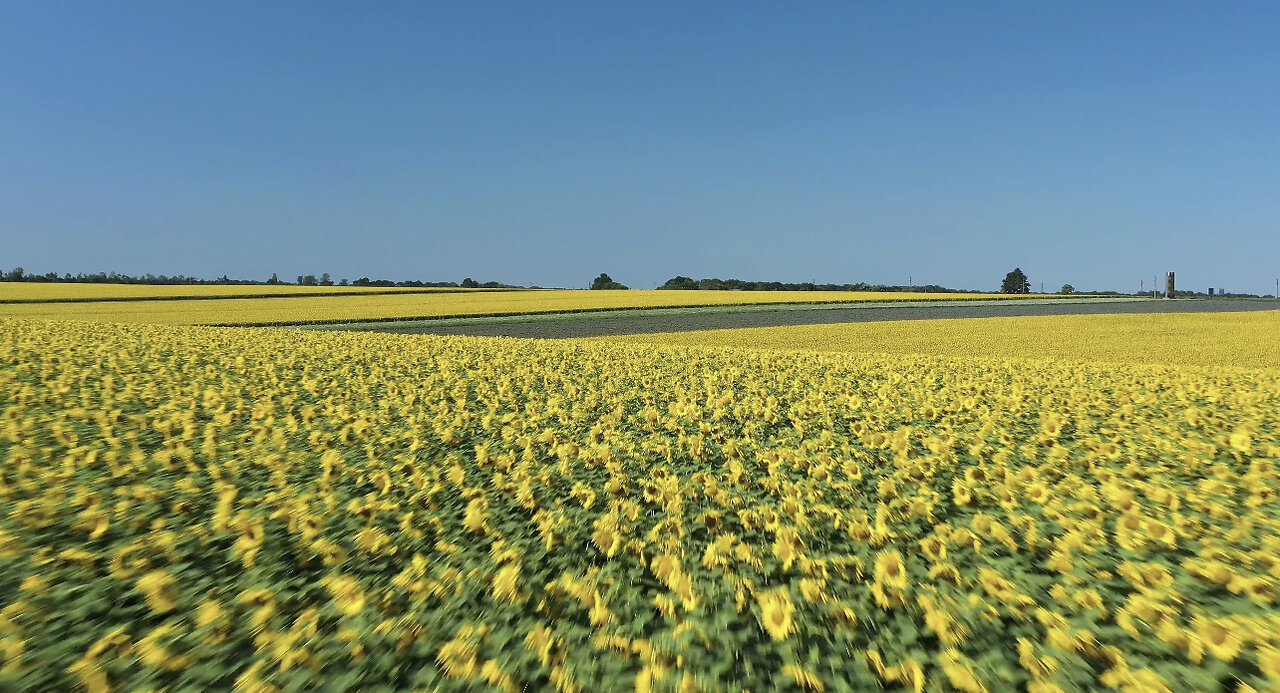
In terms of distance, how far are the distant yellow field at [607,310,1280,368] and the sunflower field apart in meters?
15.8

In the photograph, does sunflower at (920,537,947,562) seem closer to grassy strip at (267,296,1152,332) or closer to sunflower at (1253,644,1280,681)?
sunflower at (1253,644,1280,681)

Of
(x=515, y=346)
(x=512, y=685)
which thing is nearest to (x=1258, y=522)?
(x=512, y=685)

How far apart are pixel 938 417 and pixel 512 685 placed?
7.56 metres

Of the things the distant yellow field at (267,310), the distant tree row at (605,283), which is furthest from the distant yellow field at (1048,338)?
the distant tree row at (605,283)

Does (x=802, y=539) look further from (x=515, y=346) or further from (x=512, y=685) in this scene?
(x=515, y=346)

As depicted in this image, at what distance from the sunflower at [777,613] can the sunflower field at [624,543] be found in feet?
0.05

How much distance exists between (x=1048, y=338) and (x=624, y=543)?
3191 cm

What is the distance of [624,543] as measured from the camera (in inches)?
180

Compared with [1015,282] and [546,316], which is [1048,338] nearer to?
[546,316]

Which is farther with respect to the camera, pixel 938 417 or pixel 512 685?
pixel 938 417

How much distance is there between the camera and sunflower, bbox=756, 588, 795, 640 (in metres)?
3.40

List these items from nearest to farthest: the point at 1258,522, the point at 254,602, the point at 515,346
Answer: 1. the point at 254,602
2. the point at 1258,522
3. the point at 515,346

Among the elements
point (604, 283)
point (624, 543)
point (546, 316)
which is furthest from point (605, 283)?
point (624, 543)

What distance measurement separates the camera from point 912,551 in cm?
453
